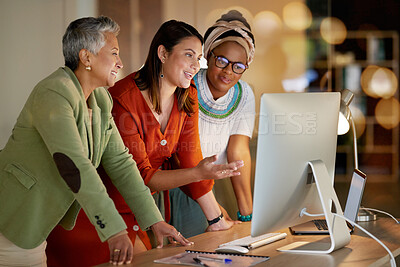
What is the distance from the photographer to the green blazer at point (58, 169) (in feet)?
6.19

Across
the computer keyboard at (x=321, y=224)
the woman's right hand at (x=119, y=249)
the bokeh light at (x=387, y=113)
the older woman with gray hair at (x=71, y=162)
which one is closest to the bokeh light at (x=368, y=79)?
the bokeh light at (x=387, y=113)

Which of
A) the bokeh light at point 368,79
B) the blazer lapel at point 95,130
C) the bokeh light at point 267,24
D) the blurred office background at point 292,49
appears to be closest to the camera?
the blazer lapel at point 95,130

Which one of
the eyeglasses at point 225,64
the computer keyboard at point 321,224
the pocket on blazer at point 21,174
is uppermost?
the eyeglasses at point 225,64

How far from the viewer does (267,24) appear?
4.37 m

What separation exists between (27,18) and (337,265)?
6.30 ft

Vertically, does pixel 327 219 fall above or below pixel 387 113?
above

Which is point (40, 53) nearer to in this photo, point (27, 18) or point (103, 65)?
point (27, 18)

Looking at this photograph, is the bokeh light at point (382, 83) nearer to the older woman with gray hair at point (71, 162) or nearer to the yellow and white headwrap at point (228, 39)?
the yellow and white headwrap at point (228, 39)

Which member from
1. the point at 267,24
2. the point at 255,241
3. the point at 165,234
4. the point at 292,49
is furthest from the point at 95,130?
the point at 292,49

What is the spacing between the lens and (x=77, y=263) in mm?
2494

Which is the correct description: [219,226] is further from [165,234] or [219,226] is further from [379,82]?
[379,82]

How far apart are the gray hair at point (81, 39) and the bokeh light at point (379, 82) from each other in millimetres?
6085

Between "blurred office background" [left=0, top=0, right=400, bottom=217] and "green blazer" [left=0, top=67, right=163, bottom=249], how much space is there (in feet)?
2.79

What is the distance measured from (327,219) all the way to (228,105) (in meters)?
1.50
